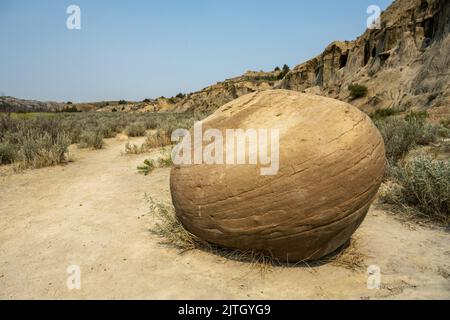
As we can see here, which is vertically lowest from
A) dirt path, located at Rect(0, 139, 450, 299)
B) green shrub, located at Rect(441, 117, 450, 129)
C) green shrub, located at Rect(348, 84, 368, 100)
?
dirt path, located at Rect(0, 139, 450, 299)

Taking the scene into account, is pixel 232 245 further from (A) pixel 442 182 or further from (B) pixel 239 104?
(A) pixel 442 182

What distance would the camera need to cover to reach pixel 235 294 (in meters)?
2.49

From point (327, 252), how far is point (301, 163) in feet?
3.04

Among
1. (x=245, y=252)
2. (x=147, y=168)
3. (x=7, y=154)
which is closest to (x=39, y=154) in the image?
(x=7, y=154)

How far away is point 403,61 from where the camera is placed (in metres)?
15.4

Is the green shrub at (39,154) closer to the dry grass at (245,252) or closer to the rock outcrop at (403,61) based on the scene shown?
the dry grass at (245,252)

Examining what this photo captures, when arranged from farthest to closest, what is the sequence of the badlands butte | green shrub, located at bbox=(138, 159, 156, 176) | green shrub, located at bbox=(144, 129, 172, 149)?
1. the badlands butte
2. green shrub, located at bbox=(144, 129, 172, 149)
3. green shrub, located at bbox=(138, 159, 156, 176)

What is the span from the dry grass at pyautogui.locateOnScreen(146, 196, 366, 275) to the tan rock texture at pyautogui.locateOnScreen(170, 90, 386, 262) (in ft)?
0.33

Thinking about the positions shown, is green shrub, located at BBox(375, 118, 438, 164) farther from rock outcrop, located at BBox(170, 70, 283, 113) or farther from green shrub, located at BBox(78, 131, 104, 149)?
rock outcrop, located at BBox(170, 70, 283, 113)

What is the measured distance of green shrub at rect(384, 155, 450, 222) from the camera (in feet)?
12.8

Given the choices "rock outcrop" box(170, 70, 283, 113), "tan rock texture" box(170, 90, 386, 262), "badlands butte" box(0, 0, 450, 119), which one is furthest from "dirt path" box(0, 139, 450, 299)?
"rock outcrop" box(170, 70, 283, 113)

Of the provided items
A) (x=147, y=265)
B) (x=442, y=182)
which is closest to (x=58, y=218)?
(x=147, y=265)

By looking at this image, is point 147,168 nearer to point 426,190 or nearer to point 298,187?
point 298,187

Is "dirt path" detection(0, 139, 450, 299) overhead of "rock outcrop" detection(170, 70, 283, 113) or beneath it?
beneath
